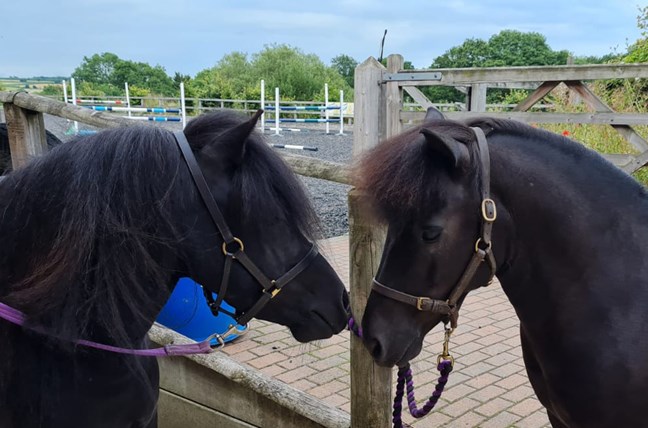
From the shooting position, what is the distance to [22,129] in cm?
371

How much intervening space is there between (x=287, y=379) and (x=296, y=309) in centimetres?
208

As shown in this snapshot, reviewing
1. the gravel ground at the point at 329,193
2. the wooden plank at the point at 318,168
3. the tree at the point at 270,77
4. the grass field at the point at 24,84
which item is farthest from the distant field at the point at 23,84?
the tree at the point at 270,77

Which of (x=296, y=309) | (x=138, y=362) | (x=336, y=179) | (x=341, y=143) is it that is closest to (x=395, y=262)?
(x=296, y=309)

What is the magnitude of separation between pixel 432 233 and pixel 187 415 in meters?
2.22

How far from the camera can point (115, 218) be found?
1.46 meters

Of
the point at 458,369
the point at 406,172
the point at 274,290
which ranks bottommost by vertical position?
the point at 458,369

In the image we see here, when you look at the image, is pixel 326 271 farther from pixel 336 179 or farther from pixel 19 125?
pixel 19 125

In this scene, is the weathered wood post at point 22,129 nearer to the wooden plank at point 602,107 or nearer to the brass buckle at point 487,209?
the brass buckle at point 487,209

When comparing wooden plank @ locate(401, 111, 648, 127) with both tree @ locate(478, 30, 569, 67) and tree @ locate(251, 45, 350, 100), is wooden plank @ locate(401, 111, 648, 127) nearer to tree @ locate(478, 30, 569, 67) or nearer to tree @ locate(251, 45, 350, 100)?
tree @ locate(251, 45, 350, 100)

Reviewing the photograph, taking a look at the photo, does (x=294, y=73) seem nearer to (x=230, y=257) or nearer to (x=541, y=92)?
(x=541, y=92)

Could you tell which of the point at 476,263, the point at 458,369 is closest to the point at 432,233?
the point at 476,263

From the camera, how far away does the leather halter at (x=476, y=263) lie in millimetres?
1578

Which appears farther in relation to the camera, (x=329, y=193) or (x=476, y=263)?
(x=329, y=193)

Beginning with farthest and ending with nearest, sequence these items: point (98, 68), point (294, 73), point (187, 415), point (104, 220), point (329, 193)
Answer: point (98, 68)
point (294, 73)
point (329, 193)
point (187, 415)
point (104, 220)
